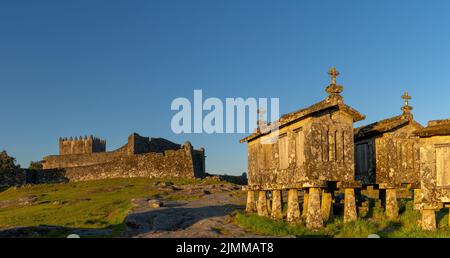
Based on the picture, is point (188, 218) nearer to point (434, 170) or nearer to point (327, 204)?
point (327, 204)

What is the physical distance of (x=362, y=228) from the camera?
19.0 meters

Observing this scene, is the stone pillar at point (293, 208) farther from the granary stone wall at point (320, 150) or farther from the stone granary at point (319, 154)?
the granary stone wall at point (320, 150)

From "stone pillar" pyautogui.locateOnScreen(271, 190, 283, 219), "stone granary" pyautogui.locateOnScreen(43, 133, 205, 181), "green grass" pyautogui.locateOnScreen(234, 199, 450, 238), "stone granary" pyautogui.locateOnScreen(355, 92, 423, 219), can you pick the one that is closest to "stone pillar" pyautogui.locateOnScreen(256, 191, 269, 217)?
"stone pillar" pyautogui.locateOnScreen(271, 190, 283, 219)

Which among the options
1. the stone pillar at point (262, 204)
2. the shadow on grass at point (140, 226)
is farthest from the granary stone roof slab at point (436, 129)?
the shadow on grass at point (140, 226)

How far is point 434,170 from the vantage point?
59.7 feet

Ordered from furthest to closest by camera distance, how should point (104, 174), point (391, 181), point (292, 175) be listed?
1. point (104, 174)
2. point (391, 181)
3. point (292, 175)

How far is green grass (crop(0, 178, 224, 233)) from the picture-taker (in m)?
26.2

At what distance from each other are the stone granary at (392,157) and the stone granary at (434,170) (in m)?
4.48

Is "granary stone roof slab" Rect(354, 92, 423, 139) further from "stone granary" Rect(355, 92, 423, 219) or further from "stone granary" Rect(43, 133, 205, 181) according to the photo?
"stone granary" Rect(43, 133, 205, 181)

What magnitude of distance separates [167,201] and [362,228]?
640 inches

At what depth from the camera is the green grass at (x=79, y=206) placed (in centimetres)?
2617

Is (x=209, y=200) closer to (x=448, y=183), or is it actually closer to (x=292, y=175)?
(x=292, y=175)

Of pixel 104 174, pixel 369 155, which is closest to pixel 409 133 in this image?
pixel 369 155

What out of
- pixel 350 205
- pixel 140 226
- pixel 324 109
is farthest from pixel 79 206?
pixel 324 109
